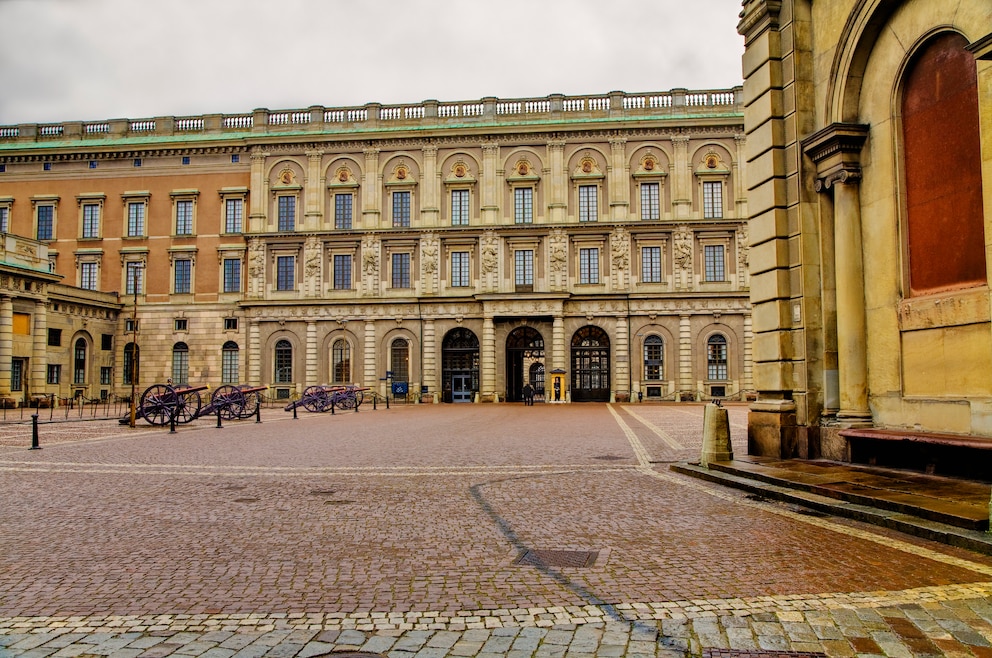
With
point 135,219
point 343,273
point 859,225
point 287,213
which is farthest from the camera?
point 135,219

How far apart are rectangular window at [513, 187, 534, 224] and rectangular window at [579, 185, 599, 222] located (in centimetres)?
298

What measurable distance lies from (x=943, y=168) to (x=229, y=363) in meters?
44.5

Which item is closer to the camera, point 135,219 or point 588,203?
point 588,203

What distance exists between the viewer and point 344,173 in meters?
47.6

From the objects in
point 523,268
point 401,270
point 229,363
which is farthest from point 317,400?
point 523,268

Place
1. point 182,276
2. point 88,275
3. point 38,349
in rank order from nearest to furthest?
point 38,349 < point 182,276 < point 88,275

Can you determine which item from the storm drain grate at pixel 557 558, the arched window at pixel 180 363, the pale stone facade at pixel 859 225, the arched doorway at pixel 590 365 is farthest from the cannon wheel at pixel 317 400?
the storm drain grate at pixel 557 558

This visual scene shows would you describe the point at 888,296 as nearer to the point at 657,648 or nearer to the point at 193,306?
the point at 657,648

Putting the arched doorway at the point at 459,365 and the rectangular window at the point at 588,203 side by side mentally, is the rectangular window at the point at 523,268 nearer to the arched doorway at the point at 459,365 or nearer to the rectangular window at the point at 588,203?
the rectangular window at the point at 588,203

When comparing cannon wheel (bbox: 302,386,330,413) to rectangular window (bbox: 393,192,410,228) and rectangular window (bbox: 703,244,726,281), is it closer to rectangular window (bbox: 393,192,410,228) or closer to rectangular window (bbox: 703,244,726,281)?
rectangular window (bbox: 393,192,410,228)

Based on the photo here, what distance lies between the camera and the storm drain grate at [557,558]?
20.5 feet

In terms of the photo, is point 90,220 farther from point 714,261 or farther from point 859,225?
point 859,225

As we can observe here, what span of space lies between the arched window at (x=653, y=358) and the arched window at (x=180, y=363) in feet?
94.4

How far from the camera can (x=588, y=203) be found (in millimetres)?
46031
